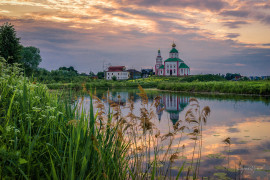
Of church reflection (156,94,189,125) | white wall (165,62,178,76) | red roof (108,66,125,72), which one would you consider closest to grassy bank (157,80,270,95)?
church reflection (156,94,189,125)

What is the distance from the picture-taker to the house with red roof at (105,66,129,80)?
92.3 meters

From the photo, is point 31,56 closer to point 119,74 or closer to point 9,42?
point 119,74

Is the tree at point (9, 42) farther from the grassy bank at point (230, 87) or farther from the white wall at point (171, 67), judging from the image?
the white wall at point (171, 67)

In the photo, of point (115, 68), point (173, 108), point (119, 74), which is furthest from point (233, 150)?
point (115, 68)

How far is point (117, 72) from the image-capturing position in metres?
92.3

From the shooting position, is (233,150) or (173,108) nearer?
(233,150)

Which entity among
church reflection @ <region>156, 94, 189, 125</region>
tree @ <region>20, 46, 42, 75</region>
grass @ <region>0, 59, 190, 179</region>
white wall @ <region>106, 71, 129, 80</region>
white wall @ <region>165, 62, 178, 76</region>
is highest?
tree @ <region>20, 46, 42, 75</region>

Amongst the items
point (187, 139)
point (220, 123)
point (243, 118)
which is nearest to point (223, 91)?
point (243, 118)

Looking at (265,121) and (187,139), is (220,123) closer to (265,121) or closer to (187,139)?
(265,121)

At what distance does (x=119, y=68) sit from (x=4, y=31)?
64969 millimetres

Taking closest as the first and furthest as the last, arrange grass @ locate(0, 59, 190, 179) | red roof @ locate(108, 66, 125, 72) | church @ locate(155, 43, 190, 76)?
grass @ locate(0, 59, 190, 179) → church @ locate(155, 43, 190, 76) → red roof @ locate(108, 66, 125, 72)

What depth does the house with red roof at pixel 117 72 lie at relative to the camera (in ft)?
303

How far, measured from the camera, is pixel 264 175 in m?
4.82

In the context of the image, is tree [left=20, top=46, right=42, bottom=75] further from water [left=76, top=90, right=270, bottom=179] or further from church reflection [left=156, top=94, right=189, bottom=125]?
water [left=76, top=90, right=270, bottom=179]
